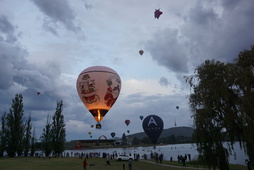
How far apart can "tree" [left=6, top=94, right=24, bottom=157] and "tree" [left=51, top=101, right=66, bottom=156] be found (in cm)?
639

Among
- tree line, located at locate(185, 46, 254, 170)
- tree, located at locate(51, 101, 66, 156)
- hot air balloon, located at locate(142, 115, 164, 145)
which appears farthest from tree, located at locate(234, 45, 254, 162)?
tree, located at locate(51, 101, 66, 156)

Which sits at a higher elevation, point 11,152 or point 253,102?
point 253,102

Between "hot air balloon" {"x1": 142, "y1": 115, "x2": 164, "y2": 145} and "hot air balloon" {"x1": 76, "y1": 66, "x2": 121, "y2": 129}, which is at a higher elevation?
"hot air balloon" {"x1": 76, "y1": 66, "x2": 121, "y2": 129}

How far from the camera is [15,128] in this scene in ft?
144

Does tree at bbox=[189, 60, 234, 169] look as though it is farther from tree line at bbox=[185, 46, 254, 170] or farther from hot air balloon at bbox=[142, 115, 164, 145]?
hot air balloon at bbox=[142, 115, 164, 145]

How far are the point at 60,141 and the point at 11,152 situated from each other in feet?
30.9

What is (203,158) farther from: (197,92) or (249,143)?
(197,92)

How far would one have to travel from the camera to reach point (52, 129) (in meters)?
48.1

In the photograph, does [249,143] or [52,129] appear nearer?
[249,143]

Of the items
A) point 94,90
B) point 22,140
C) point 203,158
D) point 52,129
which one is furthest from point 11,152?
point 203,158

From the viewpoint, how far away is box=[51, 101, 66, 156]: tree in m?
46.6

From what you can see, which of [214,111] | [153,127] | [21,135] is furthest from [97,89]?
[21,135]

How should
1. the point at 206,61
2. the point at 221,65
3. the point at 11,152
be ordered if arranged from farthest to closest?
1. the point at 11,152
2. the point at 206,61
3. the point at 221,65

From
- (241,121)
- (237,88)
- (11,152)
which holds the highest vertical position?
(237,88)
